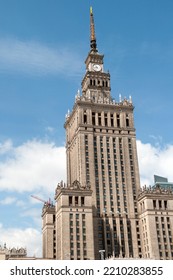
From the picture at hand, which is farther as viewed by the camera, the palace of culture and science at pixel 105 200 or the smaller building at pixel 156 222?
the smaller building at pixel 156 222

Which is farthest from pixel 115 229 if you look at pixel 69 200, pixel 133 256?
pixel 69 200

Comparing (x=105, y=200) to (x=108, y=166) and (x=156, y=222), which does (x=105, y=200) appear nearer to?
(x=108, y=166)

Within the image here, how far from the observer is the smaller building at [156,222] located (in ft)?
520

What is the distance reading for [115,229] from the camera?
544ft

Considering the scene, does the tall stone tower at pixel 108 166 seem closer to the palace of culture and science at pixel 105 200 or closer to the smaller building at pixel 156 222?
the palace of culture and science at pixel 105 200

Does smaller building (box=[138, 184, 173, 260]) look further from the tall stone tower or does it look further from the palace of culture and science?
the tall stone tower

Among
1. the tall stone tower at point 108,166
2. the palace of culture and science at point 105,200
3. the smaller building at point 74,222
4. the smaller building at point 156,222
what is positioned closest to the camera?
the smaller building at point 74,222

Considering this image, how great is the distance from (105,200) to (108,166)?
15.9 metres

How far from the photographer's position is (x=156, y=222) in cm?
16350

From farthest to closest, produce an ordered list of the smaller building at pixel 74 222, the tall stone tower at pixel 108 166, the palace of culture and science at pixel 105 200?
the tall stone tower at pixel 108 166 → the palace of culture and science at pixel 105 200 → the smaller building at pixel 74 222

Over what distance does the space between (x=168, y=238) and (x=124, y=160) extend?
39.8 meters

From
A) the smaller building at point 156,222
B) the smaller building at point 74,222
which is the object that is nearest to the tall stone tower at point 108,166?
the smaller building at point 156,222

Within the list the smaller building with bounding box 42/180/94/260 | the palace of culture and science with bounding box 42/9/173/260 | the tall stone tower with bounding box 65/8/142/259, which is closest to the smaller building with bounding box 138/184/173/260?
the palace of culture and science with bounding box 42/9/173/260

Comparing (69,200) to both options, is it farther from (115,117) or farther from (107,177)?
(115,117)
